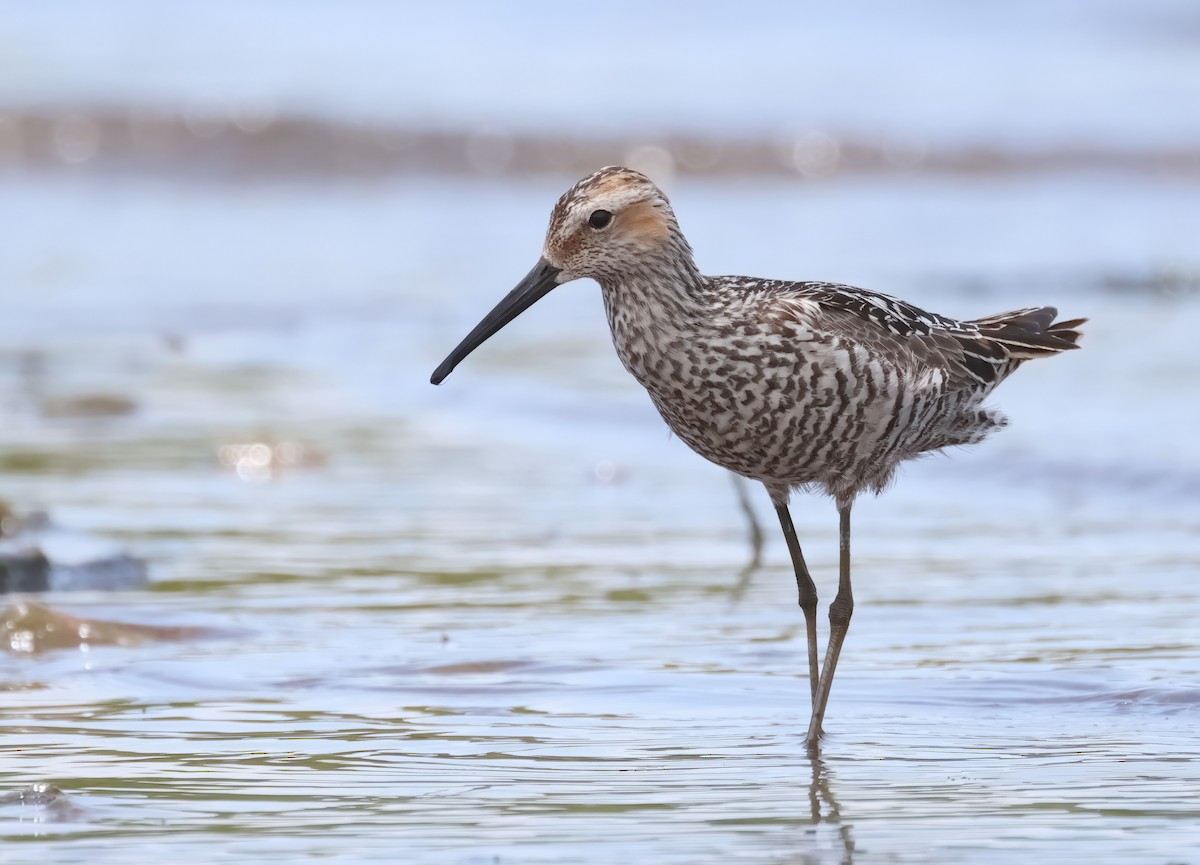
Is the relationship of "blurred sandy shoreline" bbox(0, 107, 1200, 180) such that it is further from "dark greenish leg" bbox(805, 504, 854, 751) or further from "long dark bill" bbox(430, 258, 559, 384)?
"dark greenish leg" bbox(805, 504, 854, 751)

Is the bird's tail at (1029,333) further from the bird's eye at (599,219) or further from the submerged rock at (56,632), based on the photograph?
the submerged rock at (56,632)

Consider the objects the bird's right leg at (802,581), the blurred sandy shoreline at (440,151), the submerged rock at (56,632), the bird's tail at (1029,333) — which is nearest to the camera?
the bird's right leg at (802,581)

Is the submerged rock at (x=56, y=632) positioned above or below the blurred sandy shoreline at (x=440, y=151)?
below

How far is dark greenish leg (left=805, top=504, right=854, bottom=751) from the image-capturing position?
5.09 metres

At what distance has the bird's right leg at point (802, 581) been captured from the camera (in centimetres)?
542

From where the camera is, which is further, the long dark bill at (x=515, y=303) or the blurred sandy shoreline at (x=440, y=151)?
the blurred sandy shoreline at (x=440, y=151)

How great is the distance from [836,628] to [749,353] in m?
0.87

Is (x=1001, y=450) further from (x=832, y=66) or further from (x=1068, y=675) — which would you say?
(x=832, y=66)

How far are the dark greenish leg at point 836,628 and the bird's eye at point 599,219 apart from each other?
101 cm

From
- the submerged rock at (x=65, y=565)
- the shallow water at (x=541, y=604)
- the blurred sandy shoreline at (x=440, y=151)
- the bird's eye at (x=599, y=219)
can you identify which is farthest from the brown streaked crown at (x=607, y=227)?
the blurred sandy shoreline at (x=440, y=151)

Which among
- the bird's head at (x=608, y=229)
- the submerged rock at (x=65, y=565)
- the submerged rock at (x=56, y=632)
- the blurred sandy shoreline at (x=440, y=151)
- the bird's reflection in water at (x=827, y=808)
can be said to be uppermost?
the blurred sandy shoreline at (x=440, y=151)

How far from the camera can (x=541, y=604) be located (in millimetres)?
6527

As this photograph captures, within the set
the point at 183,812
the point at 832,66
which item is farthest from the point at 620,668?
the point at 832,66

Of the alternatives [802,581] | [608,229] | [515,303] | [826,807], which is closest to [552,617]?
[802,581]
